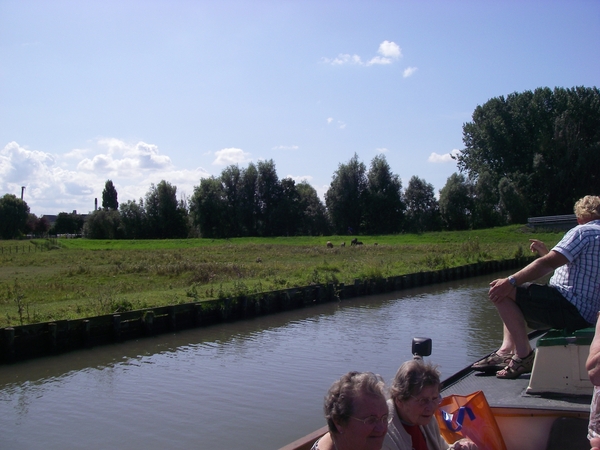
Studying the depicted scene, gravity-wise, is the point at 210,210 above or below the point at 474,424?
above

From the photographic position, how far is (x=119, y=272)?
2588cm

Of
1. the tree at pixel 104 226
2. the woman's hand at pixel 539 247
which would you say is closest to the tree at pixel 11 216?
the tree at pixel 104 226

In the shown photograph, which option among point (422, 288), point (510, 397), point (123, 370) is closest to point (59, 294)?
point (123, 370)

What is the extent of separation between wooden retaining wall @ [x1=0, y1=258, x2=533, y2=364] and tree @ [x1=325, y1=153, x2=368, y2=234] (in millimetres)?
48175

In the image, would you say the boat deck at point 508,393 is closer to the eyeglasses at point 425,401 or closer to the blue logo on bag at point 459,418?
the blue logo on bag at point 459,418

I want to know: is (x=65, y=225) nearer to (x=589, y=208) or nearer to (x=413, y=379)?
(x=589, y=208)

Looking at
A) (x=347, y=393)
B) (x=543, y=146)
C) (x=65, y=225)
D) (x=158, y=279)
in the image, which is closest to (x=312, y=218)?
(x=543, y=146)

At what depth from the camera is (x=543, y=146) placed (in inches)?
2285

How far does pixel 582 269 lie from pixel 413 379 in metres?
2.17

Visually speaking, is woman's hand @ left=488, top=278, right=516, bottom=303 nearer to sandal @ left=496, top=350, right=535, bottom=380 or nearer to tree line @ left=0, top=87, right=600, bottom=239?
sandal @ left=496, top=350, right=535, bottom=380

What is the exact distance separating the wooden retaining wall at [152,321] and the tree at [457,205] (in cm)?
4265

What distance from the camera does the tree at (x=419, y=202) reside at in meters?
68.5

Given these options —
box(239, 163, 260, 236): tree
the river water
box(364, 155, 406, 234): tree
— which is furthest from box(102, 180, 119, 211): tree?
the river water

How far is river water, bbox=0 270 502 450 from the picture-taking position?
8320mm
